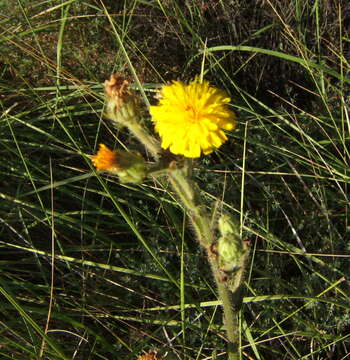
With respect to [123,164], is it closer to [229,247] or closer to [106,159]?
[106,159]

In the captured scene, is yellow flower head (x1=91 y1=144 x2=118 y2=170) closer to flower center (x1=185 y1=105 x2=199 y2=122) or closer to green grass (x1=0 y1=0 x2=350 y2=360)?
flower center (x1=185 y1=105 x2=199 y2=122)

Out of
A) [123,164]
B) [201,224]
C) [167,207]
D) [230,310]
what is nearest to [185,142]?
[123,164]

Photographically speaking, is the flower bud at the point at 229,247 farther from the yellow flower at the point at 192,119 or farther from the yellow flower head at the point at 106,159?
the yellow flower head at the point at 106,159

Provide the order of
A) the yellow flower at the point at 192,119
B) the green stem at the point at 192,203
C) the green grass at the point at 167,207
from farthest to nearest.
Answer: the green grass at the point at 167,207 < the green stem at the point at 192,203 < the yellow flower at the point at 192,119

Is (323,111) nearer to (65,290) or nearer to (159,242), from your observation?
(159,242)

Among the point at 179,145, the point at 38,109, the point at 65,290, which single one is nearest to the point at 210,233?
the point at 179,145

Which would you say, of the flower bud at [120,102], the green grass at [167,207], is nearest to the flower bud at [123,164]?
the flower bud at [120,102]
